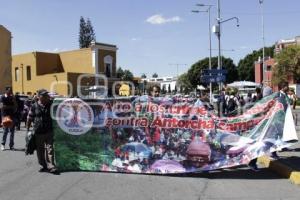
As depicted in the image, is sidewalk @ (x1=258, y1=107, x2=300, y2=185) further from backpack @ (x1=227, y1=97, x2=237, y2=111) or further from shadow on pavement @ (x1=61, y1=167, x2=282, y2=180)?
backpack @ (x1=227, y1=97, x2=237, y2=111)

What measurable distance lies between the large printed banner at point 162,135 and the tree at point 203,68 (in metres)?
94.3

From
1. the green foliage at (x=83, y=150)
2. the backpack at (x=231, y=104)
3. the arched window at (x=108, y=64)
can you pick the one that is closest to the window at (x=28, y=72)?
the arched window at (x=108, y=64)

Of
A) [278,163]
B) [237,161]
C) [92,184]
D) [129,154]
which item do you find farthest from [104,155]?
[278,163]

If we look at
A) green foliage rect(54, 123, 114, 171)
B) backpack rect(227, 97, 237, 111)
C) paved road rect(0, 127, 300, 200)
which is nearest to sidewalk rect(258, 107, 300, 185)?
paved road rect(0, 127, 300, 200)

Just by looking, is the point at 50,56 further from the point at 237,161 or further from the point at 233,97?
the point at 237,161

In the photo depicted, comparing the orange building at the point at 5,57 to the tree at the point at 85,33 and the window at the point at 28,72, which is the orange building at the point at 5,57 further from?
the tree at the point at 85,33

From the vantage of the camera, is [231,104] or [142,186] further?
[231,104]

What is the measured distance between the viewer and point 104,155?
10.7 m

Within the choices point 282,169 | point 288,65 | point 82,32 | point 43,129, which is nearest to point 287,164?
point 282,169

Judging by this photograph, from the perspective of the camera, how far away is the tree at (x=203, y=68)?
10575cm

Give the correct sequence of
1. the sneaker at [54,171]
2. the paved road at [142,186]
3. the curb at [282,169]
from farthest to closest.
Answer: the sneaker at [54,171] < the curb at [282,169] < the paved road at [142,186]

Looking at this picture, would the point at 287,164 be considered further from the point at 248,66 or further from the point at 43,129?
the point at 248,66

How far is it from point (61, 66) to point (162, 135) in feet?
224

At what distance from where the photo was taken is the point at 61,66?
253 ft
